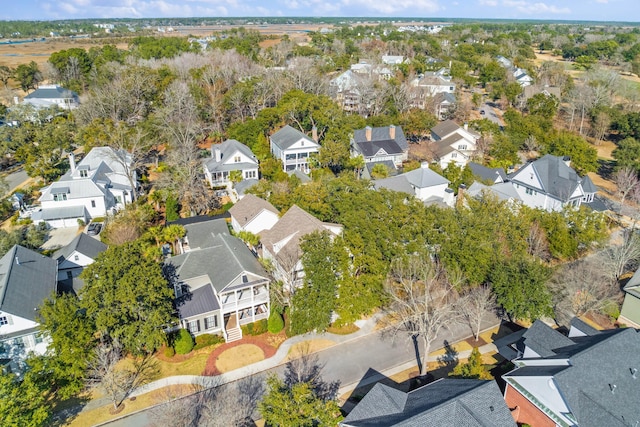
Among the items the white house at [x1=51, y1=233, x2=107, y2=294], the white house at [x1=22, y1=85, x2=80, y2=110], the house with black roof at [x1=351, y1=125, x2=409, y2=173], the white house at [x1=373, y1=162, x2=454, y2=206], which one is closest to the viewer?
the white house at [x1=51, y1=233, x2=107, y2=294]

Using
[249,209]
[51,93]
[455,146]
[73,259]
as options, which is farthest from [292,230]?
[51,93]

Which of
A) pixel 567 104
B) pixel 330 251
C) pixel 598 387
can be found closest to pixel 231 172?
pixel 330 251

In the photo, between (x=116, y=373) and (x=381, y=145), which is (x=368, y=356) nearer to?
(x=116, y=373)

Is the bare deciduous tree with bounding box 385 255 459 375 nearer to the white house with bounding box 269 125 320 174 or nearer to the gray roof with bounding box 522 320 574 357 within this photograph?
the gray roof with bounding box 522 320 574 357

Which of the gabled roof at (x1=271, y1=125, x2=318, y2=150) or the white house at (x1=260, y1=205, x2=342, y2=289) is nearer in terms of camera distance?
the white house at (x1=260, y1=205, x2=342, y2=289)

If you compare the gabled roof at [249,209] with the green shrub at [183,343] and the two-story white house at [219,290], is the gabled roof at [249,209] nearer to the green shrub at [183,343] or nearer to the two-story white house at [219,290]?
the two-story white house at [219,290]

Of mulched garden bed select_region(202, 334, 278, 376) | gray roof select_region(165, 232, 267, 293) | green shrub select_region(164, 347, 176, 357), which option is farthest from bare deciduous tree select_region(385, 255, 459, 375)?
green shrub select_region(164, 347, 176, 357)
